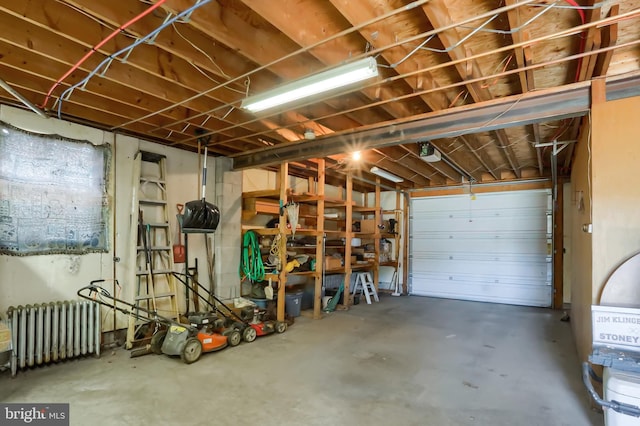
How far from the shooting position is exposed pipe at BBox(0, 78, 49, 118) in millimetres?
2904

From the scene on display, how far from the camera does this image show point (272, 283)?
5.61 m

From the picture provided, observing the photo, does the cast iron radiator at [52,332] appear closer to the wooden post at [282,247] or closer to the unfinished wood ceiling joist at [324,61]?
the unfinished wood ceiling joist at [324,61]

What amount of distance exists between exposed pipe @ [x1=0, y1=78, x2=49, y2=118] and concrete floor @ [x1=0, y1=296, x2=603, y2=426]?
2.60 m

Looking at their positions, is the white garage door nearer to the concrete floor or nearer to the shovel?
the concrete floor

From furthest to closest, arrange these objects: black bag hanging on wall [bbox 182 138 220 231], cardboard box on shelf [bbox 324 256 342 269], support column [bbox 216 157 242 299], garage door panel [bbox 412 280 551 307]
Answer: garage door panel [bbox 412 280 551 307] < cardboard box on shelf [bbox 324 256 342 269] < support column [bbox 216 157 242 299] < black bag hanging on wall [bbox 182 138 220 231]

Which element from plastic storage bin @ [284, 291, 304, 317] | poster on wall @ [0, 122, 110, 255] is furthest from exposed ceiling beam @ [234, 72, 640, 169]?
poster on wall @ [0, 122, 110, 255]

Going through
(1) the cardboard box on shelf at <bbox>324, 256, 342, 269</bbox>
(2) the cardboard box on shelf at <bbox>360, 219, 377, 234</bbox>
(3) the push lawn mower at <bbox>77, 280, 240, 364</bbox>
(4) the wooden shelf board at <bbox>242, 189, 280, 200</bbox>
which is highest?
(4) the wooden shelf board at <bbox>242, 189, 280, 200</bbox>

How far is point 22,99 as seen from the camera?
3.11 m

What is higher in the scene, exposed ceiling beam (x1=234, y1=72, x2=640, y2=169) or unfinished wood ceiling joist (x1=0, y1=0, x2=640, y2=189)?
unfinished wood ceiling joist (x1=0, y1=0, x2=640, y2=189)

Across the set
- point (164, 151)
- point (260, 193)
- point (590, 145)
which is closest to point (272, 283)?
point (260, 193)

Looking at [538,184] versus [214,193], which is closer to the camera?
[214,193]

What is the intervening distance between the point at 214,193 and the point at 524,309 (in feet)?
20.9

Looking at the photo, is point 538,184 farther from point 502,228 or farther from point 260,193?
point 260,193

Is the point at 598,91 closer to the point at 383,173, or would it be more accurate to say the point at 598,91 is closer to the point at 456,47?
the point at 456,47
